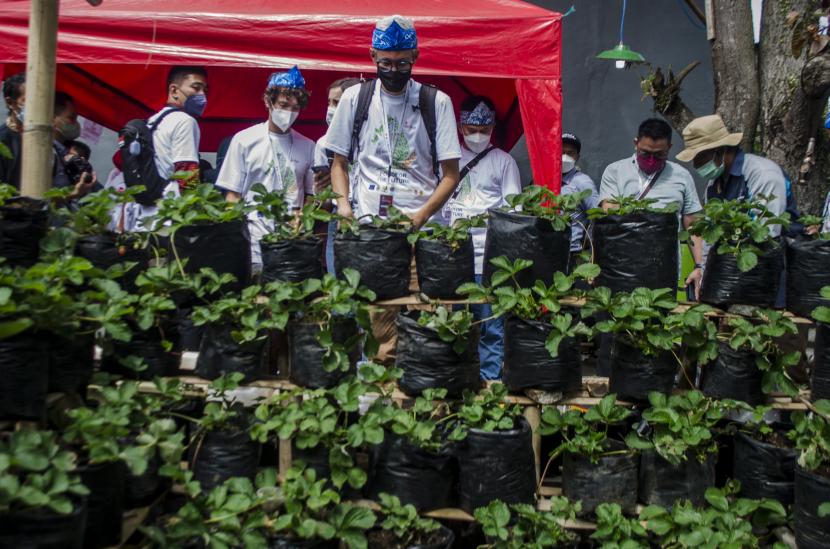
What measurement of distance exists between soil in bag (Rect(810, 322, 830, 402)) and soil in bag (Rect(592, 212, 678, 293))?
0.67 metres

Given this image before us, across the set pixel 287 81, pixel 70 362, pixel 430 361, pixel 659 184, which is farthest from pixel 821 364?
pixel 287 81

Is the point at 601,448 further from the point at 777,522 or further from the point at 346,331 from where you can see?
the point at 346,331

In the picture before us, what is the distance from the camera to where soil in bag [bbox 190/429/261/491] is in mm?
3289

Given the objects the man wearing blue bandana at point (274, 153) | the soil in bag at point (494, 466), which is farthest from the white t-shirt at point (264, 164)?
the soil in bag at point (494, 466)

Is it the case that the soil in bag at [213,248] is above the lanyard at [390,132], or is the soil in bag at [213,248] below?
below

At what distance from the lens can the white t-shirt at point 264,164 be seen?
4.90 m

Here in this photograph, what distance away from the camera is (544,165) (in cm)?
546

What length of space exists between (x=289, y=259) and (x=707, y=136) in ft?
9.17

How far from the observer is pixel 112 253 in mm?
3467

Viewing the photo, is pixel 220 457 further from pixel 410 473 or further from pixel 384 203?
pixel 384 203

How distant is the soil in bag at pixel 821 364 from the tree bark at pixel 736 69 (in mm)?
3158

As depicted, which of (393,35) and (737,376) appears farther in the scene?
(393,35)

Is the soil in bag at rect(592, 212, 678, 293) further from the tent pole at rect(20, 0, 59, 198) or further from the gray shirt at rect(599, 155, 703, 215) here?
the tent pole at rect(20, 0, 59, 198)

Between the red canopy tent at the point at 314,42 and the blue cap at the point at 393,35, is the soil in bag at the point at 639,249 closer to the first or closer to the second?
the blue cap at the point at 393,35
